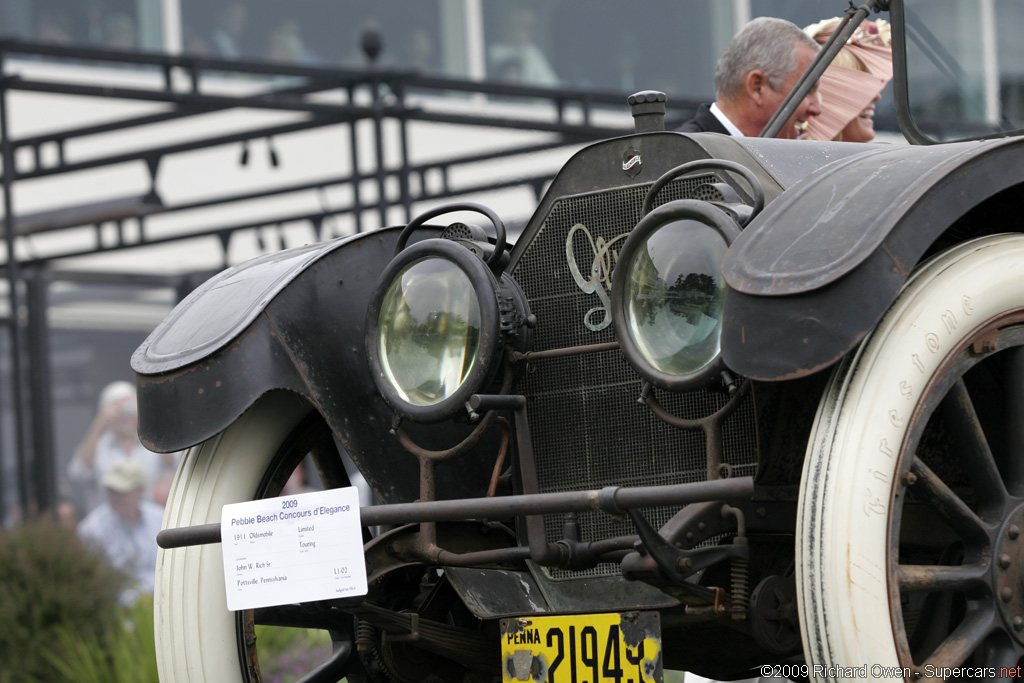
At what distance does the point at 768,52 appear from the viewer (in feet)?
13.9

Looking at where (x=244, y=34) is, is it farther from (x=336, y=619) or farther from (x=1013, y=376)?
(x=1013, y=376)

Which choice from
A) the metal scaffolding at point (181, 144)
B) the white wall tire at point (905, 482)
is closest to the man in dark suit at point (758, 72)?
the white wall tire at point (905, 482)

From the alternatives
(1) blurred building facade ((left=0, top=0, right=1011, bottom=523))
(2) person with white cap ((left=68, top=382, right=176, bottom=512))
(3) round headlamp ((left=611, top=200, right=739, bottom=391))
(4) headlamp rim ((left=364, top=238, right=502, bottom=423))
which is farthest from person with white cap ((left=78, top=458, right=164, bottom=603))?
(3) round headlamp ((left=611, top=200, right=739, bottom=391))

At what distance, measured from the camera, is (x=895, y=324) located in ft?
7.00

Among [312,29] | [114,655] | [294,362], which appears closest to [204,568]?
[294,362]

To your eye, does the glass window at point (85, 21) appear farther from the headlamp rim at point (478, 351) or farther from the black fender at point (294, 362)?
the headlamp rim at point (478, 351)

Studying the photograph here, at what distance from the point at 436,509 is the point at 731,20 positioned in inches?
460

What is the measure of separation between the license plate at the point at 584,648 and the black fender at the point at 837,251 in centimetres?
54

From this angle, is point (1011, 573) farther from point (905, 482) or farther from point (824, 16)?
point (824, 16)

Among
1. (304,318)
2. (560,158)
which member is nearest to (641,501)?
(304,318)

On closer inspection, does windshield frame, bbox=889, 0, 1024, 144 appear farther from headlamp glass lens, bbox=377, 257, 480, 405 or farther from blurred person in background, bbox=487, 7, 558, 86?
blurred person in background, bbox=487, 7, 558, 86

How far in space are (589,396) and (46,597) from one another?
380 cm

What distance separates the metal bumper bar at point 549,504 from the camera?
215 cm

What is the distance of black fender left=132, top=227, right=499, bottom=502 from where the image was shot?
2729 millimetres
